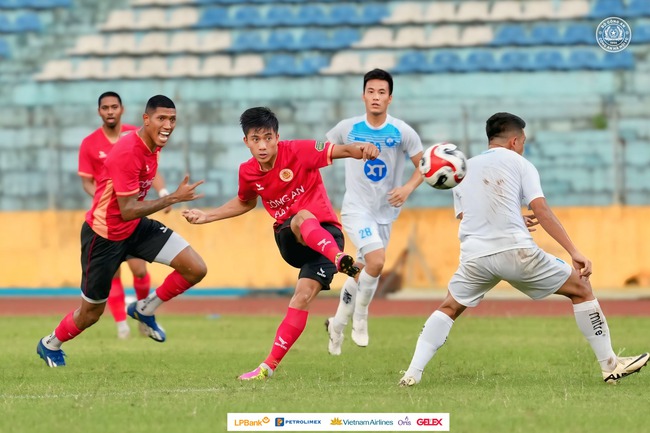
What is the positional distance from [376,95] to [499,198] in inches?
137

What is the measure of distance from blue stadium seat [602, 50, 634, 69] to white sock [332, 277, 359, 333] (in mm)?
12873

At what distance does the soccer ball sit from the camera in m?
8.52

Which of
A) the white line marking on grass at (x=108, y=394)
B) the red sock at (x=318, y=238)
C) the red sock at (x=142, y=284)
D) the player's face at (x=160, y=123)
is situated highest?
the player's face at (x=160, y=123)

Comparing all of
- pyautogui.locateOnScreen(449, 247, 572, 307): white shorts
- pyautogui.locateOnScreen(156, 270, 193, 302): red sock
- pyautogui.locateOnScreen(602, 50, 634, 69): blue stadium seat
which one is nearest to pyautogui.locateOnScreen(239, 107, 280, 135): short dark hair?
pyautogui.locateOnScreen(449, 247, 572, 307): white shorts

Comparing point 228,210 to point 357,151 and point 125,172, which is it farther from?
point 357,151

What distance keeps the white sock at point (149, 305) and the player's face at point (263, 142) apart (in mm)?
2443

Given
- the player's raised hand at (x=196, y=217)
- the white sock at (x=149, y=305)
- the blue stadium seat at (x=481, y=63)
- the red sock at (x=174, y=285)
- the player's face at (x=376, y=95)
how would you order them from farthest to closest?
1. the blue stadium seat at (x=481, y=63)
2. the player's face at (x=376, y=95)
3. the white sock at (x=149, y=305)
4. the red sock at (x=174, y=285)
5. the player's raised hand at (x=196, y=217)

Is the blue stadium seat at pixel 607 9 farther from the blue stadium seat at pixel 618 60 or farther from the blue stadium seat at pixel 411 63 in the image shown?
the blue stadium seat at pixel 411 63

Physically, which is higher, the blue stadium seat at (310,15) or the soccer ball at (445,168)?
the blue stadium seat at (310,15)

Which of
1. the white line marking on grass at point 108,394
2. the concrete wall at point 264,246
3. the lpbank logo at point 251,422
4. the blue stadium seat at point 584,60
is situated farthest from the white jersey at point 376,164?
the blue stadium seat at point 584,60

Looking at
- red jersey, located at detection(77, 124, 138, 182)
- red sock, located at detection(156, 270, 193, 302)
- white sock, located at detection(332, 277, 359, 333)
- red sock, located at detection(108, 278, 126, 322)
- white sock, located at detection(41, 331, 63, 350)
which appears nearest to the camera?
white sock, located at detection(41, 331, 63, 350)

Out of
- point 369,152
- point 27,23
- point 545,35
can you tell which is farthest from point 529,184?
point 27,23

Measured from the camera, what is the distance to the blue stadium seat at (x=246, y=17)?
2577 centimetres

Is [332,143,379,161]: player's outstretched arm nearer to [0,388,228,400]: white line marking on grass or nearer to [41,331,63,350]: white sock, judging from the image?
[0,388,228,400]: white line marking on grass
